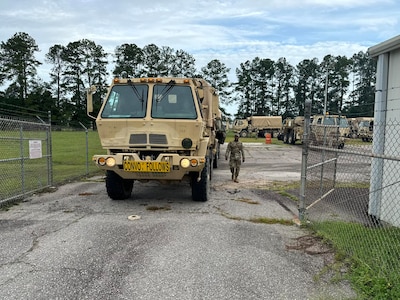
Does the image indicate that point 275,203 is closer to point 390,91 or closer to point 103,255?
point 390,91

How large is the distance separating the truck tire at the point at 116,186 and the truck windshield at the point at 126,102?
1264 millimetres

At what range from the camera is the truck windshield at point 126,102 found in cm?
716

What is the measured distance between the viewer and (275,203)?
773 centimetres

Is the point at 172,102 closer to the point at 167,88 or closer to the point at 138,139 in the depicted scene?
the point at 167,88

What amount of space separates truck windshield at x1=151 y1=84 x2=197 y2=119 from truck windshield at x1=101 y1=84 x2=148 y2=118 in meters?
0.24

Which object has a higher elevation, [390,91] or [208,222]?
[390,91]

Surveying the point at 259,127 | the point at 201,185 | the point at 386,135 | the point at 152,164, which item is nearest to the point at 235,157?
the point at 201,185

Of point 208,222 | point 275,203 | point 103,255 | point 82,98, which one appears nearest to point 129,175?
point 208,222

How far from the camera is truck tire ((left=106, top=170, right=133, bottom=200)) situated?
748cm

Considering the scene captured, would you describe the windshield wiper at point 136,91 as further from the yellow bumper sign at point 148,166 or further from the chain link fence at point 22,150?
the chain link fence at point 22,150

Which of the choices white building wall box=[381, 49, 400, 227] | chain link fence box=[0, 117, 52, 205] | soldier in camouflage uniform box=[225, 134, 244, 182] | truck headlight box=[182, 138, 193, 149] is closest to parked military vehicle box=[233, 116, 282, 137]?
soldier in camouflage uniform box=[225, 134, 244, 182]

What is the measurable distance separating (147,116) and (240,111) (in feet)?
228

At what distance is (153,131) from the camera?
6902mm

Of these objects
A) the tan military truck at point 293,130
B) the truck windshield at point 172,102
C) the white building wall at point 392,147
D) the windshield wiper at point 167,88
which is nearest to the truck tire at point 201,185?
the truck windshield at point 172,102
